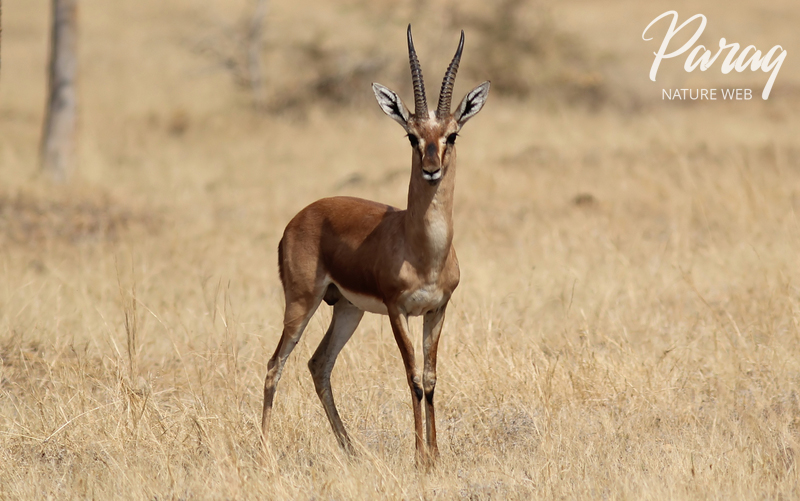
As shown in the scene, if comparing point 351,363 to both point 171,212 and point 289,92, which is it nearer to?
point 171,212

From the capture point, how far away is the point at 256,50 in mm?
22281

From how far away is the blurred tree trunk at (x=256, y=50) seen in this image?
858 inches

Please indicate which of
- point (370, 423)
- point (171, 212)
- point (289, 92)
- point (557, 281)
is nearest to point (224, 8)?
point (289, 92)

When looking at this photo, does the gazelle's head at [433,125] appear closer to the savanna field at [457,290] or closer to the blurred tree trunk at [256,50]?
the savanna field at [457,290]

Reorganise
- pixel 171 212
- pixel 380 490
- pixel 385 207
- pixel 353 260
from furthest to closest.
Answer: pixel 171 212 → pixel 385 207 → pixel 353 260 → pixel 380 490

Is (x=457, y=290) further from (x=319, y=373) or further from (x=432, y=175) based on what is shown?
(x=432, y=175)

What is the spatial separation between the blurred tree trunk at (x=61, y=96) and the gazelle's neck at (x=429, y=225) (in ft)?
36.1

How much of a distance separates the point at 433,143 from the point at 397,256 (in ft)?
2.38

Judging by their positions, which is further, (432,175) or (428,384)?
(428,384)

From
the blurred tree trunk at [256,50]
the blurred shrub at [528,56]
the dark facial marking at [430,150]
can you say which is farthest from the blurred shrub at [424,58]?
the dark facial marking at [430,150]

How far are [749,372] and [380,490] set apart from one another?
3362 mm

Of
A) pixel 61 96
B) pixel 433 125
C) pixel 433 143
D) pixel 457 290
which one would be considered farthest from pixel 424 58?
pixel 433 143

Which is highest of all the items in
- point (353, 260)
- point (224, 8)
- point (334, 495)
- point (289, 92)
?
point (224, 8)

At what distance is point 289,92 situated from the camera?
70.3 feet
